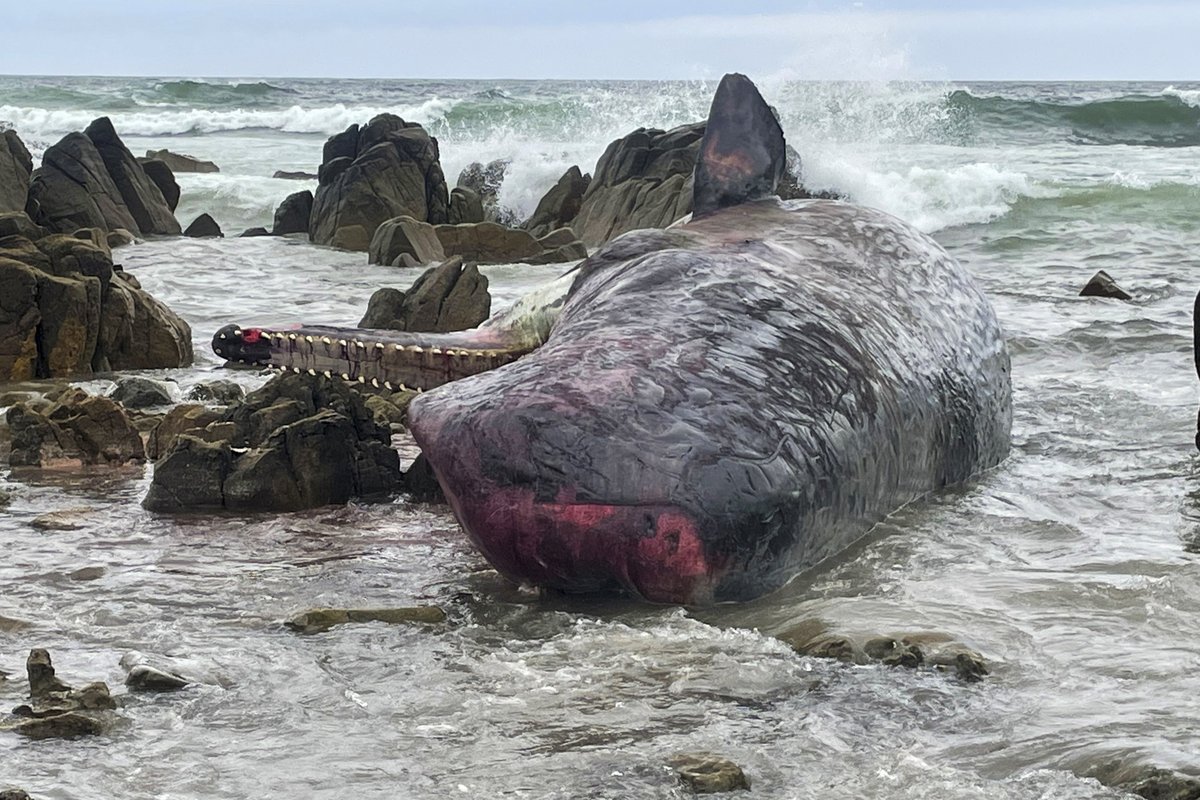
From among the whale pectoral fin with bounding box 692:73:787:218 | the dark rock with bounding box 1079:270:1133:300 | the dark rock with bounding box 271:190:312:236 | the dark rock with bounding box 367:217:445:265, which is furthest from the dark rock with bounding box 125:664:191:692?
the dark rock with bounding box 271:190:312:236

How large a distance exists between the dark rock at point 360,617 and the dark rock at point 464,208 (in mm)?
15864

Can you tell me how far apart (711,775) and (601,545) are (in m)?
1.30

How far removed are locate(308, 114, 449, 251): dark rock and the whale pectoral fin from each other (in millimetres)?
10898

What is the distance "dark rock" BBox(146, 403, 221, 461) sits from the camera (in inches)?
278

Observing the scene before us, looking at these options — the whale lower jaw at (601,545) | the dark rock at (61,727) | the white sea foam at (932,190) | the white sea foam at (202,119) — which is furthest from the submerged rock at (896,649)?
the white sea foam at (202,119)

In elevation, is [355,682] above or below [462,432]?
below

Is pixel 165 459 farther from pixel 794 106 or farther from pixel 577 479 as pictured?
pixel 794 106

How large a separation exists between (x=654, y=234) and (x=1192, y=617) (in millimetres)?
2532

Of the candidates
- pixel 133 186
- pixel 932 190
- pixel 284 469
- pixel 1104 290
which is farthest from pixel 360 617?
pixel 932 190

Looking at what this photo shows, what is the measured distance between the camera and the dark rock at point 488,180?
24344mm

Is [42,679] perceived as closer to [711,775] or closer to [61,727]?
[61,727]

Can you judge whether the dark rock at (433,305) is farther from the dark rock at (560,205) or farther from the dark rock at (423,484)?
the dark rock at (560,205)

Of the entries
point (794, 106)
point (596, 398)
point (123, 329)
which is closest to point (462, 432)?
point (596, 398)

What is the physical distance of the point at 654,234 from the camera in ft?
20.7
